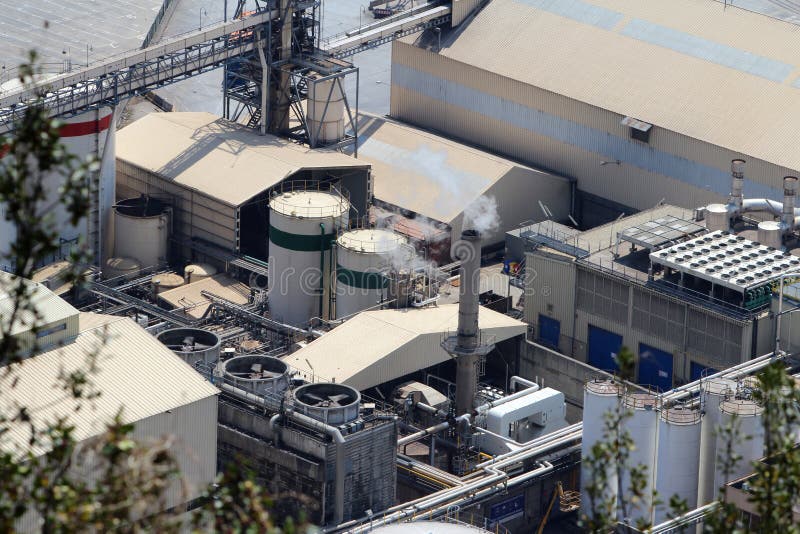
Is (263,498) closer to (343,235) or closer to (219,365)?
(219,365)

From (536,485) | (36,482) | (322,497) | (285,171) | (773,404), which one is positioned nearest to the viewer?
(36,482)

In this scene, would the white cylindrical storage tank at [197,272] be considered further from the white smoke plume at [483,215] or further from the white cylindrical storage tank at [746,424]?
the white cylindrical storage tank at [746,424]

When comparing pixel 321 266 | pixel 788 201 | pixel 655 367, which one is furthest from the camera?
pixel 321 266

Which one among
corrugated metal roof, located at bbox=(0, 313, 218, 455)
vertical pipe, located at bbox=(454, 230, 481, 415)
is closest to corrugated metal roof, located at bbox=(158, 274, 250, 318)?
vertical pipe, located at bbox=(454, 230, 481, 415)

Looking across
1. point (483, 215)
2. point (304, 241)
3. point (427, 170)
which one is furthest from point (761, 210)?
point (304, 241)

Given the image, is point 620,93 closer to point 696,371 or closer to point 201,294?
point 696,371

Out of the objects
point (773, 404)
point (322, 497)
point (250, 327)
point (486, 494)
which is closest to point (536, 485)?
point (486, 494)

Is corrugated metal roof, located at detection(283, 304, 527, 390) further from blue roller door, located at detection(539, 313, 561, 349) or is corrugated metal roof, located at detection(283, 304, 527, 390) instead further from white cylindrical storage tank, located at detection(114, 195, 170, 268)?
white cylindrical storage tank, located at detection(114, 195, 170, 268)
